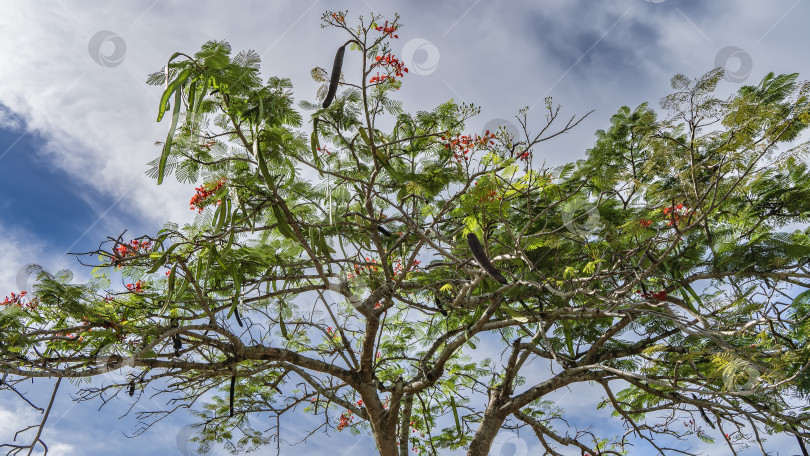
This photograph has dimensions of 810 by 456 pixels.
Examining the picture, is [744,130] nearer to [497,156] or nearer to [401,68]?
[497,156]

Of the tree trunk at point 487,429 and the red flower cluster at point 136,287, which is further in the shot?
the tree trunk at point 487,429

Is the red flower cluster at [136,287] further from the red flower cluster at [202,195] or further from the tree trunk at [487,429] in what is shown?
the tree trunk at [487,429]

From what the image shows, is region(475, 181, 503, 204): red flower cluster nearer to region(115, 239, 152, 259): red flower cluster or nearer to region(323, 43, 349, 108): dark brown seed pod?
region(323, 43, 349, 108): dark brown seed pod

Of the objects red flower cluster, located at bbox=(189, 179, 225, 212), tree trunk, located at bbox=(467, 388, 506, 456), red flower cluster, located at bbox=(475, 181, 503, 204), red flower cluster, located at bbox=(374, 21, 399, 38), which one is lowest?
tree trunk, located at bbox=(467, 388, 506, 456)

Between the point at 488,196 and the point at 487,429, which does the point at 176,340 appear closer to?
the point at 488,196

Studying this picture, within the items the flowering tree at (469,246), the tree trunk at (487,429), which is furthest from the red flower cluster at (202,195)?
the tree trunk at (487,429)

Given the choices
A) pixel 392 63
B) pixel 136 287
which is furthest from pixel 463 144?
pixel 136 287

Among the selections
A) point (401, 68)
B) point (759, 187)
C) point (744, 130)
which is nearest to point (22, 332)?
point (401, 68)

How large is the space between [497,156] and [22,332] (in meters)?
3.52

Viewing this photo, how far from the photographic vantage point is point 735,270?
13.4 ft

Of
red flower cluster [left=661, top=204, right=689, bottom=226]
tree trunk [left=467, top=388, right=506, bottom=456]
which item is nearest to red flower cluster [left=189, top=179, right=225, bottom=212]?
red flower cluster [left=661, top=204, right=689, bottom=226]

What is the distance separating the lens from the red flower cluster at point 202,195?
377 cm

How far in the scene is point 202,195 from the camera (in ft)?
13.3

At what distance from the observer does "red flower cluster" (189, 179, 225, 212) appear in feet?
12.4
